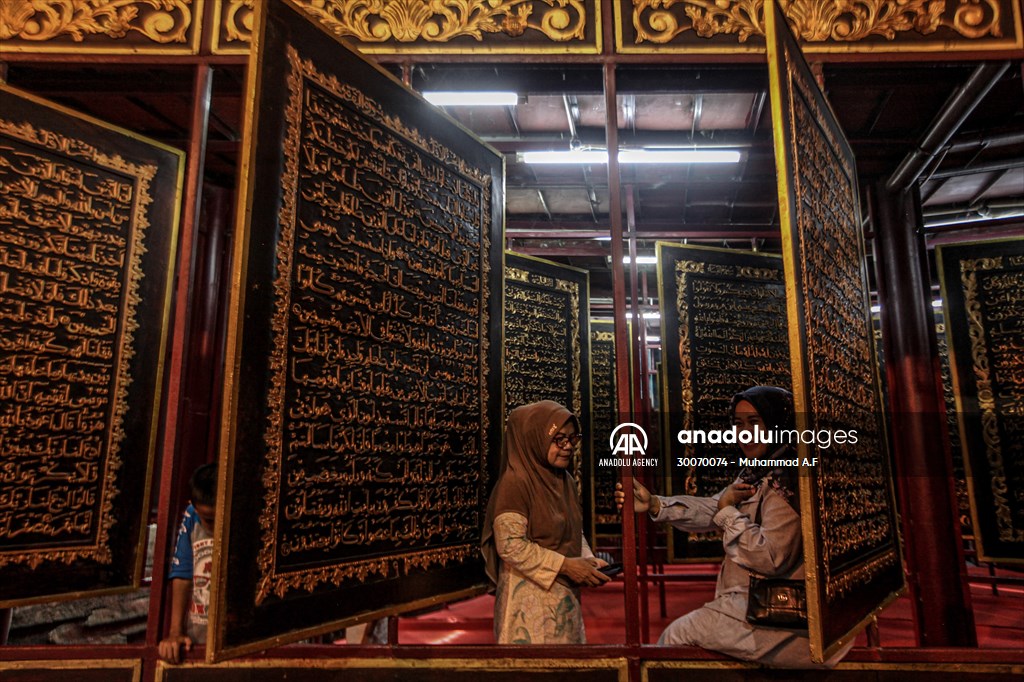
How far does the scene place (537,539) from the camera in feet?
7.66

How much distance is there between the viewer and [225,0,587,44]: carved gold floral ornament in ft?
9.06

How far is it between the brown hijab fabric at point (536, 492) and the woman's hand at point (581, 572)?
0.08 m

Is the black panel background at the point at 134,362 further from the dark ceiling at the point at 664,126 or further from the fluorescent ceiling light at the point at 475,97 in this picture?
the fluorescent ceiling light at the point at 475,97

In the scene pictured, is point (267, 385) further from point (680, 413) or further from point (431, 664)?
point (680, 413)

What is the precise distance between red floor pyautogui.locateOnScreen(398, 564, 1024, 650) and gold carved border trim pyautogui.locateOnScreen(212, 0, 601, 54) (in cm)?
326

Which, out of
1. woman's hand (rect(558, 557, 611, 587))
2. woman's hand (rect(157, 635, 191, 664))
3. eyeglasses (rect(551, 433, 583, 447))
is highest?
eyeglasses (rect(551, 433, 583, 447))

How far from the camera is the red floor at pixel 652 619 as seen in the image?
4352mm

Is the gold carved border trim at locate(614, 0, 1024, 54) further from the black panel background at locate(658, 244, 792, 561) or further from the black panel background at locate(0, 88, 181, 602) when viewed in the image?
the black panel background at locate(0, 88, 181, 602)

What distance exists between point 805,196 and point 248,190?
1769 millimetres

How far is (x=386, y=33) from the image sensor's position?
2764 millimetres

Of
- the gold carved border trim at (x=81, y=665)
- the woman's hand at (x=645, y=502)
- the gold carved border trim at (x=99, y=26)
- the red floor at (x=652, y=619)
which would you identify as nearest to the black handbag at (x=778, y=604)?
the woman's hand at (x=645, y=502)

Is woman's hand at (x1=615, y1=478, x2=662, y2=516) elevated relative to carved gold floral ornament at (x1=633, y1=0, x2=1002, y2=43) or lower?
lower

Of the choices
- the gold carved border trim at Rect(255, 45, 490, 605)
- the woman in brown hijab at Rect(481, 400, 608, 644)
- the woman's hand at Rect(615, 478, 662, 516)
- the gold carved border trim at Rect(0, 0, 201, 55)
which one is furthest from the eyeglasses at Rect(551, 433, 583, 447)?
the gold carved border trim at Rect(0, 0, 201, 55)

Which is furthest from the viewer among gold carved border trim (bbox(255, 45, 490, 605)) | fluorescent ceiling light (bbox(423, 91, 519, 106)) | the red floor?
the red floor
